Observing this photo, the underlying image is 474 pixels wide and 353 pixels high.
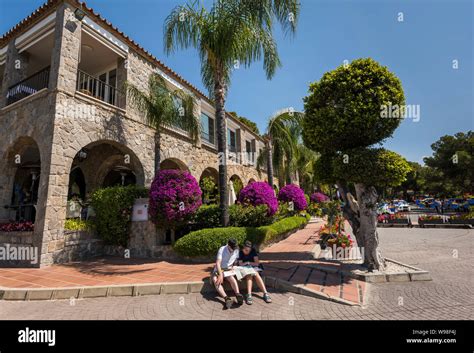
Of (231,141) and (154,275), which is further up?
(231,141)

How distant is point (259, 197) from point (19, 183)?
1116 cm

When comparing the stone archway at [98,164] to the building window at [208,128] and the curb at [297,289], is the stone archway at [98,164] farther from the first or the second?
the curb at [297,289]

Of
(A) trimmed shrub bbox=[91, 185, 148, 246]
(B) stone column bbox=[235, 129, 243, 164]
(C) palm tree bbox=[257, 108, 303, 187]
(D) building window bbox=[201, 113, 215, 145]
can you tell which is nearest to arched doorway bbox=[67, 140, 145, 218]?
(A) trimmed shrub bbox=[91, 185, 148, 246]

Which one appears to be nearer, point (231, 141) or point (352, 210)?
point (352, 210)

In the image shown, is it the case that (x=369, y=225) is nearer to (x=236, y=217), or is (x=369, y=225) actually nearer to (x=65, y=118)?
(x=236, y=217)

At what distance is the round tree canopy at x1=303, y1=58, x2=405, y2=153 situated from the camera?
5484 millimetres

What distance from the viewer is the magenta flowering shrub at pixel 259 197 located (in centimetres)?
1012

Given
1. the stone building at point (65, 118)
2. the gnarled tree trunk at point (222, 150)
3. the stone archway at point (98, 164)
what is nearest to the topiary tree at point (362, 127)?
the gnarled tree trunk at point (222, 150)

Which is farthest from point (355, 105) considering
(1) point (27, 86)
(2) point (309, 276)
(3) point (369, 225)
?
(1) point (27, 86)

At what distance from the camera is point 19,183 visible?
11281mm

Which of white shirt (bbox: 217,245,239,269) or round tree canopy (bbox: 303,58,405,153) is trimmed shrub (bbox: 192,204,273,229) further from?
round tree canopy (bbox: 303,58,405,153)
